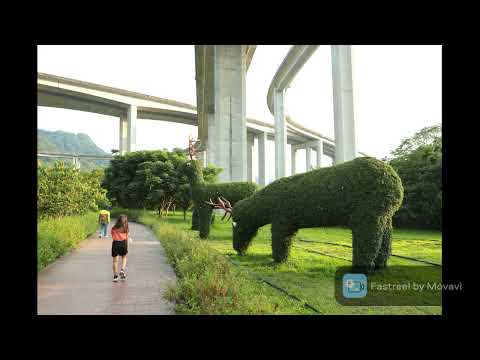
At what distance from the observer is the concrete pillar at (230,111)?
2817 centimetres

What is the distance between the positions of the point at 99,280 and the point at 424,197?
1697 cm

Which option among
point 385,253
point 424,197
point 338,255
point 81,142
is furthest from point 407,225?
point 81,142

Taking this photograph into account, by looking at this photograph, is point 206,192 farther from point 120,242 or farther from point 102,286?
point 102,286

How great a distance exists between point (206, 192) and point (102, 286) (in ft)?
24.7

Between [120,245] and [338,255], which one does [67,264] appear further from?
[338,255]

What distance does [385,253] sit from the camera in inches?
284

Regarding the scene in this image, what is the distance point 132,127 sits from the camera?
1870 inches

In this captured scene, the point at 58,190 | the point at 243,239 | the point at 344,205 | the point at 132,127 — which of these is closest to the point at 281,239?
the point at 243,239

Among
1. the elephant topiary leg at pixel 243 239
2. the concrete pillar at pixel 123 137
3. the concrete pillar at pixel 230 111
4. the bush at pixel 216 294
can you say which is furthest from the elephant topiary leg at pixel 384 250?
the concrete pillar at pixel 123 137

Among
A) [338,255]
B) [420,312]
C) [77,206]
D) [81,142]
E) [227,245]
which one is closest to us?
[420,312]

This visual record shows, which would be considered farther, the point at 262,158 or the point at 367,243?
the point at 262,158

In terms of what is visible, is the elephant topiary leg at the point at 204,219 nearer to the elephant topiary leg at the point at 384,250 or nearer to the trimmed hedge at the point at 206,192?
the trimmed hedge at the point at 206,192

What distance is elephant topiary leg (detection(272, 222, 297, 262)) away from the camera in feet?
26.9

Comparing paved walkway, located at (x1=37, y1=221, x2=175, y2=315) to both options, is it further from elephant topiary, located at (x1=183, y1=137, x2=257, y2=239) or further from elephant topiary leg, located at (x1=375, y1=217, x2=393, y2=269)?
elephant topiary leg, located at (x1=375, y1=217, x2=393, y2=269)
